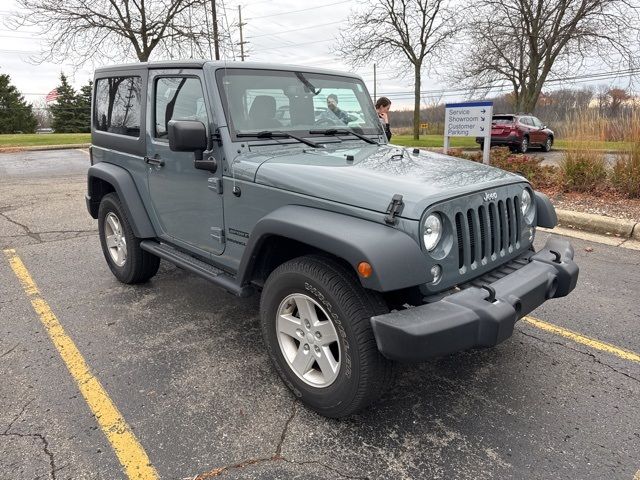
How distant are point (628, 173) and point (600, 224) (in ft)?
5.00

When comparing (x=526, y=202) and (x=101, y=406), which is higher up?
(x=526, y=202)

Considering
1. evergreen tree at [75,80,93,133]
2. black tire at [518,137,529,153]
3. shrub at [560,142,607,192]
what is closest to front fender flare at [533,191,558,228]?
shrub at [560,142,607,192]

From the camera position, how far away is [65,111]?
4812 centimetres

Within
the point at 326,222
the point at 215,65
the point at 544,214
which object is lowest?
the point at 544,214

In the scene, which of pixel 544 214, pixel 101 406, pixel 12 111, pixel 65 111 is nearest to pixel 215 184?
pixel 101 406

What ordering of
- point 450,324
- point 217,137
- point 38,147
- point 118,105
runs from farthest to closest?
point 38,147 < point 118,105 < point 217,137 < point 450,324

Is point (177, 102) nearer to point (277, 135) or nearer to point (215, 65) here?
point (215, 65)

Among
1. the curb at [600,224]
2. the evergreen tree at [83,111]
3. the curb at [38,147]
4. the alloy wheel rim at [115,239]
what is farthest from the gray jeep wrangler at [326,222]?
the evergreen tree at [83,111]

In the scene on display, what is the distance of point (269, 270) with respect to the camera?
3.01 meters

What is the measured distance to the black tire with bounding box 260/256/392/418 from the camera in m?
2.27

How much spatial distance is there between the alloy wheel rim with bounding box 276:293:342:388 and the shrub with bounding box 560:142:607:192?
6.79 metres

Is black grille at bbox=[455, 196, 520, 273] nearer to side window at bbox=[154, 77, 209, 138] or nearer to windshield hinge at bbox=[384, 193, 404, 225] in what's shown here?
windshield hinge at bbox=[384, 193, 404, 225]

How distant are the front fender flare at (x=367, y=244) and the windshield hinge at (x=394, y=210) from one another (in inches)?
1.6

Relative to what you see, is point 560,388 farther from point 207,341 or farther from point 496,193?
point 207,341
